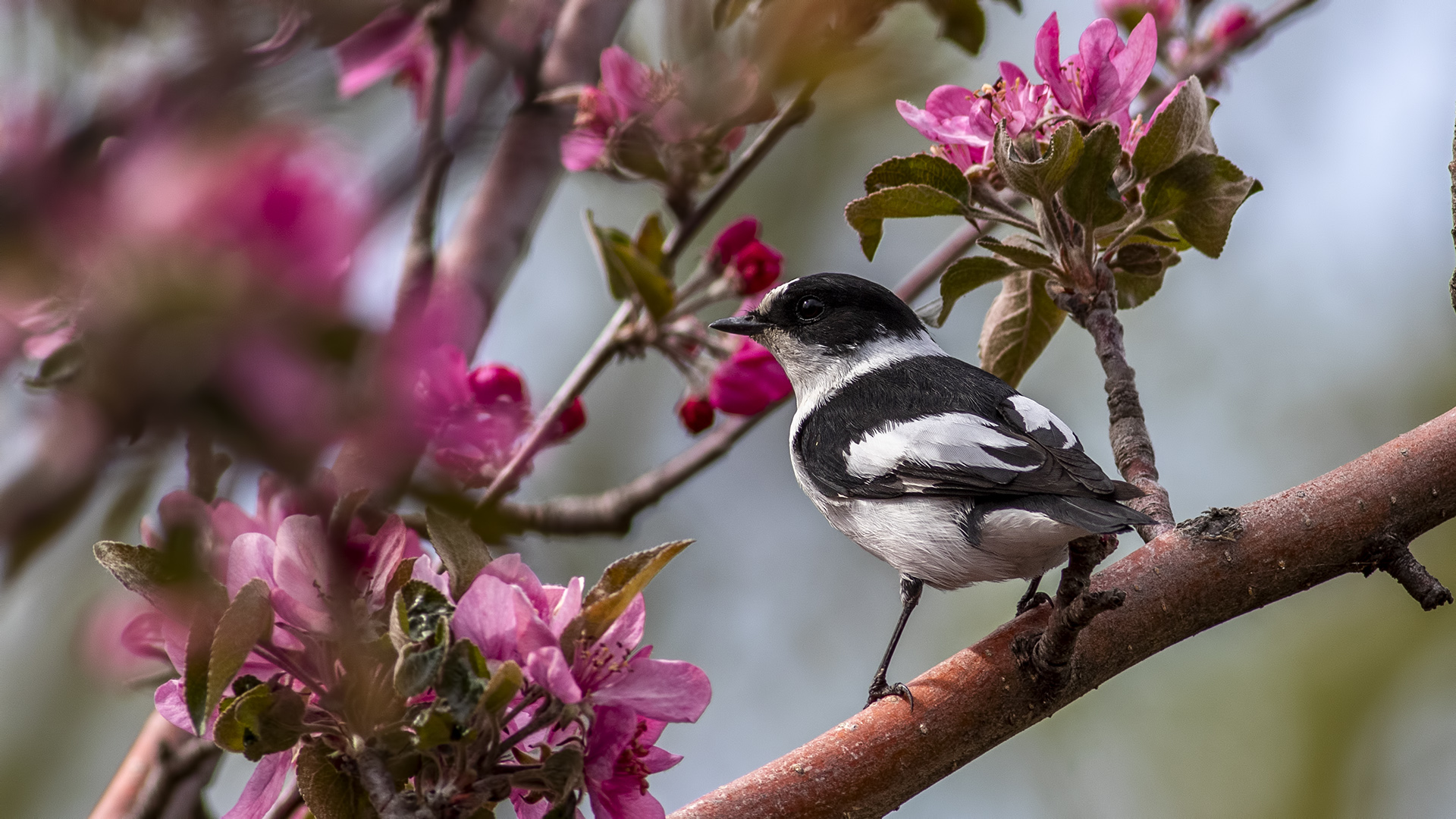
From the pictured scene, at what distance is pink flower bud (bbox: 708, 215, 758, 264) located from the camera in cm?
297

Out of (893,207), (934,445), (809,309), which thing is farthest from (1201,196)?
(809,309)

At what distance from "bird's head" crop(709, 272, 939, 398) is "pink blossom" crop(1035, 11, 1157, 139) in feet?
4.09

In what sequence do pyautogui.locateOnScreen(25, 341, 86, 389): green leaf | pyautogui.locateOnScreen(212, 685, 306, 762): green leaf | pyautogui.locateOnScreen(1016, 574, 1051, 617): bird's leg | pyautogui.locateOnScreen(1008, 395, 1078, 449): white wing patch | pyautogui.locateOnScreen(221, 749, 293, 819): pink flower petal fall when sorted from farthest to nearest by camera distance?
pyautogui.locateOnScreen(1008, 395, 1078, 449): white wing patch
pyautogui.locateOnScreen(1016, 574, 1051, 617): bird's leg
pyautogui.locateOnScreen(221, 749, 293, 819): pink flower petal
pyautogui.locateOnScreen(212, 685, 306, 762): green leaf
pyautogui.locateOnScreen(25, 341, 86, 389): green leaf

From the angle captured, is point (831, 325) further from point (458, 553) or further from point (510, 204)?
point (458, 553)

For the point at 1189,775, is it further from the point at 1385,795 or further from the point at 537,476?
the point at 537,476

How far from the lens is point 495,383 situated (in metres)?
2.41

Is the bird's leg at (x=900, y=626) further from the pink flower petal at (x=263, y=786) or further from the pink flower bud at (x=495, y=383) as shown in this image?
the pink flower petal at (x=263, y=786)

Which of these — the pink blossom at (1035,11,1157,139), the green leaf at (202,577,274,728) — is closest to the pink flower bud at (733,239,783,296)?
the pink blossom at (1035,11,1157,139)

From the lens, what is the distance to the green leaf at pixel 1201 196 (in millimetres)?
2164

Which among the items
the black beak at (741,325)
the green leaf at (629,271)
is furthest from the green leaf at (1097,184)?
the black beak at (741,325)

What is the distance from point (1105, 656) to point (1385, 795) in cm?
539

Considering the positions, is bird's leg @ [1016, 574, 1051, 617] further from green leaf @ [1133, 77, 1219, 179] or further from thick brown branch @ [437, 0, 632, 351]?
thick brown branch @ [437, 0, 632, 351]

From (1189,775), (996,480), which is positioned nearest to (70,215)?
(996,480)

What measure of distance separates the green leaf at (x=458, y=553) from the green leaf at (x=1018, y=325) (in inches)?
55.9
